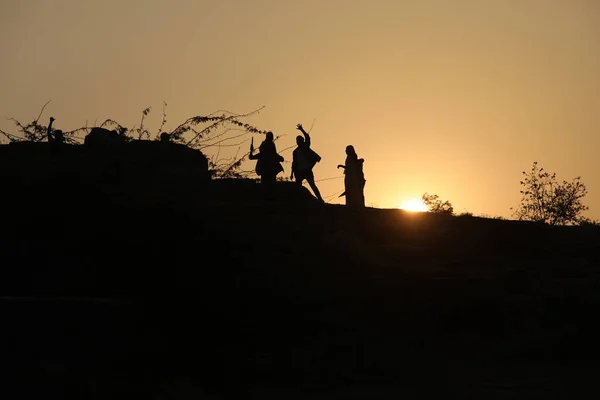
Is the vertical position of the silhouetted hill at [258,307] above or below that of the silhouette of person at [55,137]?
below

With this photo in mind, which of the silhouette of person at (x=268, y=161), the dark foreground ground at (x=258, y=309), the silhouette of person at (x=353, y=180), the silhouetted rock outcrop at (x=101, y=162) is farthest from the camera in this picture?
the silhouette of person at (x=353, y=180)

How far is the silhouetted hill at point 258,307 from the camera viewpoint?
7.18m

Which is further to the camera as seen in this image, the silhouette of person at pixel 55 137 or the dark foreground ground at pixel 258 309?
the silhouette of person at pixel 55 137

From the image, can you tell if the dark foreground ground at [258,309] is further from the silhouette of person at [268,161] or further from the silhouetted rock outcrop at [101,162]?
the silhouette of person at [268,161]

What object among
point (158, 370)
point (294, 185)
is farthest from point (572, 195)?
point (158, 370)

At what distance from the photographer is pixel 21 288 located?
9.77 meters

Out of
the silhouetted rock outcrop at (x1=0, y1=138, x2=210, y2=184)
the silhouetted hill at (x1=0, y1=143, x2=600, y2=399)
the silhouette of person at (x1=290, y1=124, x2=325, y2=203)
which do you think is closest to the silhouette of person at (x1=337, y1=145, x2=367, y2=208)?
the silhouette of person at (x1=290, y1=124, x2=325, y2=203)

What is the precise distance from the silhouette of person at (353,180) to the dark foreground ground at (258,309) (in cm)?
328

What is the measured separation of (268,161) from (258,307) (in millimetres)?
6563

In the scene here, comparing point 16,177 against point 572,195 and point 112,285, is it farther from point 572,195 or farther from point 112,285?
point 572,195

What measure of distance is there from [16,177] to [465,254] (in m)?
7.88

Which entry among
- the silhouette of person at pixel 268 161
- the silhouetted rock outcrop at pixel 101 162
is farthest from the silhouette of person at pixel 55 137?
the silhouette of person at pixel 268 161

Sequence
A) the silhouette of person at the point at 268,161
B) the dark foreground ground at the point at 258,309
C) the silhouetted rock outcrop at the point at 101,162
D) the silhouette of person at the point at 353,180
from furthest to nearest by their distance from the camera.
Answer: the silhouette of person at the point at 353,180, the silhouette of person at the point at 268,161, the silhouetted rock outcrop at the point at 101,162, the dark foreground ground at the point at 258,309

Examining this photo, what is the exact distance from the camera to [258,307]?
9.27 m
